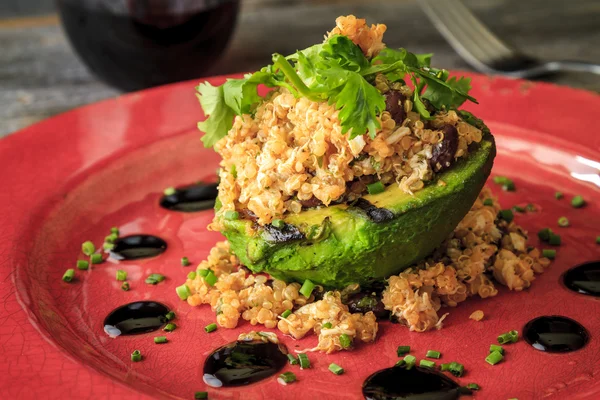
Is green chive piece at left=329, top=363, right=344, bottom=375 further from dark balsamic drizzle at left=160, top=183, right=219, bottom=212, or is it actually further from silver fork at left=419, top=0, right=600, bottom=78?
silver fork at left=419, top=0, right=600, bottom=78

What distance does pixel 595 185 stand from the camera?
14.0 feet

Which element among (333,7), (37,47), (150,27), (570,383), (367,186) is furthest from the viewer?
(333,7)

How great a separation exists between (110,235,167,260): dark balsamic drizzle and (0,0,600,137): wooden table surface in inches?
89.1

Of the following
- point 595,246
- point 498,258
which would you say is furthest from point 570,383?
point 595,246

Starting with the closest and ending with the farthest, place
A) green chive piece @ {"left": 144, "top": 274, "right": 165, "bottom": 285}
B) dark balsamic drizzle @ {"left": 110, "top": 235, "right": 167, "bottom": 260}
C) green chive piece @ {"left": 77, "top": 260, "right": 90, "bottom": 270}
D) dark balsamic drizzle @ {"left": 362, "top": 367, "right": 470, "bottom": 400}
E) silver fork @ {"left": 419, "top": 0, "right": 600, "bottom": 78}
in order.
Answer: dark balsamic drizzle @ {"left": 362, "top": 367, "right": 470, "bottom": 400}
green chive piece @ {"left": 144, "top": 274, "right": 165, "bottom": 285}
green chive piece @ {"left": 77, "top": 260, "right": 90, "bottom": 270}
dark balsamic drizzle @ {"left": 110, "top": 235, "right": 167, "bottom": 260}
silver fork @ {"left": 419, "top": 0, "right": 600, "bottom": 78}

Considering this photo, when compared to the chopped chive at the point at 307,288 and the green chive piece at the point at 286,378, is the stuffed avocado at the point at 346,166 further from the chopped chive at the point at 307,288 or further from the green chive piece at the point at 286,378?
the green chive piece at the point at 286,378

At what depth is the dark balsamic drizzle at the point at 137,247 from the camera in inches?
153

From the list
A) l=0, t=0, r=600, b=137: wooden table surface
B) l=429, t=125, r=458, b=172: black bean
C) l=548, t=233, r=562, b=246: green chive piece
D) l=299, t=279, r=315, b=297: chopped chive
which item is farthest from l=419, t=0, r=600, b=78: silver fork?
l=299, t=279, r=315, b=297: chopped chive

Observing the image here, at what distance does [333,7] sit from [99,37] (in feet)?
10.5

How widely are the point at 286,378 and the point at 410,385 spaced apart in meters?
0.47

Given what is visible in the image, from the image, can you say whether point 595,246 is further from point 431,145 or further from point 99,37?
point 99,37

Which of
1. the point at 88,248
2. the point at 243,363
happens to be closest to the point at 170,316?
the point at 243,363

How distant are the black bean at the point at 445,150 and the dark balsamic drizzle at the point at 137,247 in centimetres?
150

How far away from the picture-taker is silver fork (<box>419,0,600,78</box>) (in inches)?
239
